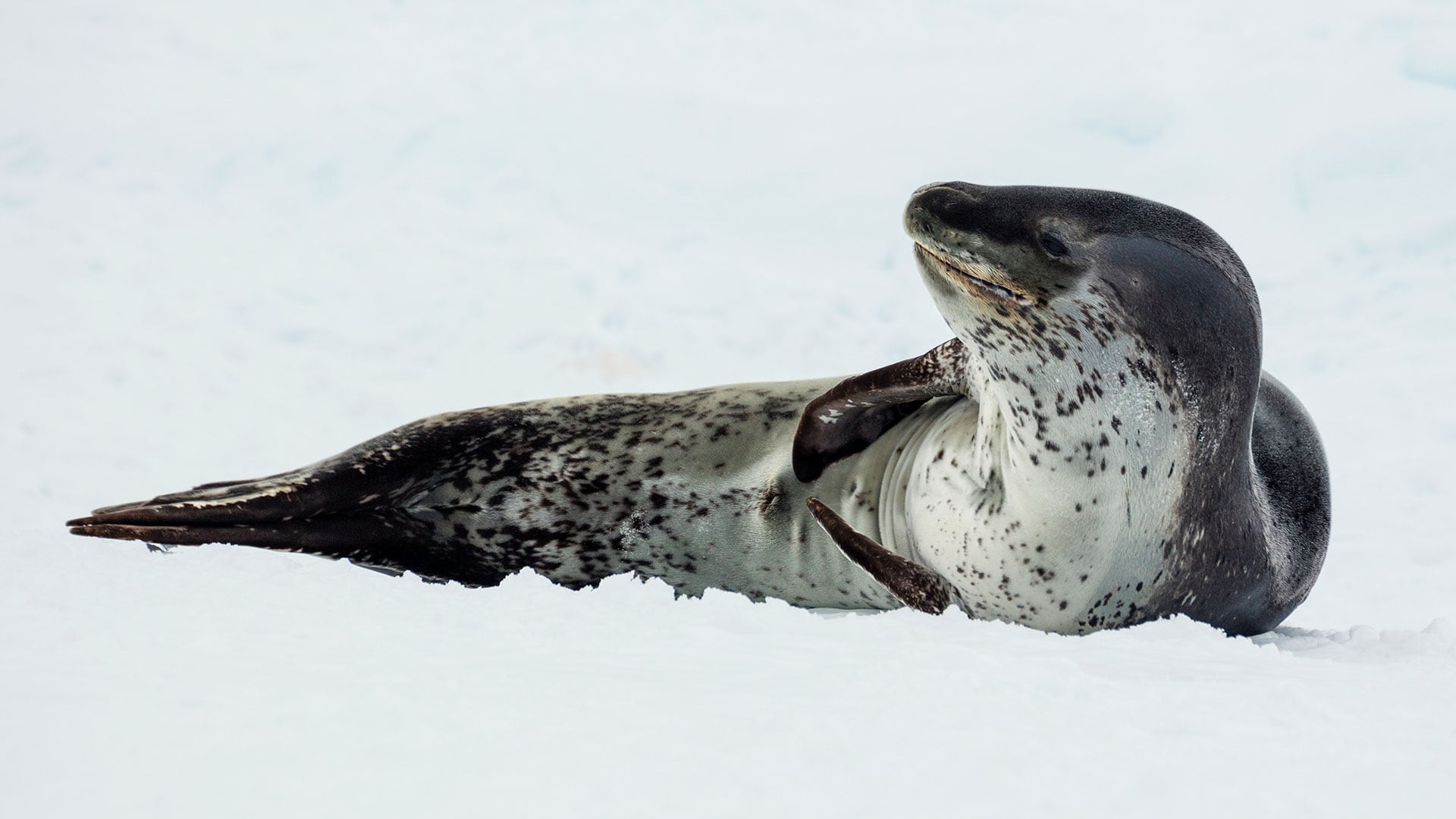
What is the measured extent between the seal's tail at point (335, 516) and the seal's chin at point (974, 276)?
1495 mm

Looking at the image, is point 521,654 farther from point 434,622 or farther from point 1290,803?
point 1290,803

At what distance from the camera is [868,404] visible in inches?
125

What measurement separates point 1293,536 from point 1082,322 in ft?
3.50

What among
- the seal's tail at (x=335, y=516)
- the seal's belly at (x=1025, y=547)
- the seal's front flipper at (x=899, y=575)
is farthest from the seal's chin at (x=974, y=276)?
the seal's tail at (x=335, y=516)

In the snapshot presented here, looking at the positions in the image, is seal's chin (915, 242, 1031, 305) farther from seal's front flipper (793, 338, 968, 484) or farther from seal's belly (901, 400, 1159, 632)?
seal's front flipper (793, 338, 968, 484)

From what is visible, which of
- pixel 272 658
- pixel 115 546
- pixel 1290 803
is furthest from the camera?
pixel 115 546

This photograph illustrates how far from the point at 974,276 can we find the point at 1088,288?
222 mm

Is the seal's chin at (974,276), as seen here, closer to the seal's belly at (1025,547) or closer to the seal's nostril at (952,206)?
the seal's nostril at (952,206)

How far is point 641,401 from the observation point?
3.59m

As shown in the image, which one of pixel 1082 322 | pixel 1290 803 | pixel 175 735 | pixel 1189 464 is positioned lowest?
pixel 1290 803

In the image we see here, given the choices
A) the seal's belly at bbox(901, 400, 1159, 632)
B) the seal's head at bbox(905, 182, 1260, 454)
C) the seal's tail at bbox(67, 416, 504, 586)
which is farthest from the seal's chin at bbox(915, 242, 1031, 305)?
the seal's tail at bbox(67, 416, 504, 586)

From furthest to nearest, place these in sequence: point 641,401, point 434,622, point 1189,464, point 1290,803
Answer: point 641,401
point 1189,464
point 434,622
point 1290,803

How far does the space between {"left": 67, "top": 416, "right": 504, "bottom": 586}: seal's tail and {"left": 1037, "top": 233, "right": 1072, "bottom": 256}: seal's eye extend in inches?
66.8

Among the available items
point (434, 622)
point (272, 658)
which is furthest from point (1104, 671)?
point (272, 658)
